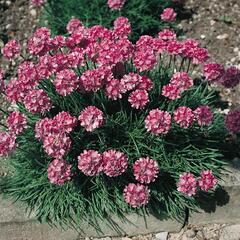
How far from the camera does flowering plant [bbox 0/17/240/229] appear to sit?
9.80ft

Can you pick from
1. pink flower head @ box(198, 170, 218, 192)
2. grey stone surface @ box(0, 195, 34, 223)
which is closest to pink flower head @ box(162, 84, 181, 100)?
pink flower head @ box(198, 170, 218, 192)

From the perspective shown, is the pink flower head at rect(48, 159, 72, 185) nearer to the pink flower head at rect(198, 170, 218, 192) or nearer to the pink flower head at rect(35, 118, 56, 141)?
the pink flower head at rect(35, 118, 56, 141)

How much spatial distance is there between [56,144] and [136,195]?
58cm

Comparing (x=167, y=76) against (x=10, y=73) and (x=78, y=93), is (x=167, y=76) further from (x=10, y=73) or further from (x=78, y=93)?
(x=10, y=73)

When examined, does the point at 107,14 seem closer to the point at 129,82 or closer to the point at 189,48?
the point at 189,48

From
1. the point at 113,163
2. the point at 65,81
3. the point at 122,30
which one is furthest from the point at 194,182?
the point at 122,30

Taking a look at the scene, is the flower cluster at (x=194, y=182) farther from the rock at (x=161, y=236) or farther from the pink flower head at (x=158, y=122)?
the rock at (x=161, y=236)

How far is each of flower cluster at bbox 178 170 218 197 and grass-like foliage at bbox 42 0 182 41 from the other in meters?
1.83

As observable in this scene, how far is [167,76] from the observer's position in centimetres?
Answer: 366

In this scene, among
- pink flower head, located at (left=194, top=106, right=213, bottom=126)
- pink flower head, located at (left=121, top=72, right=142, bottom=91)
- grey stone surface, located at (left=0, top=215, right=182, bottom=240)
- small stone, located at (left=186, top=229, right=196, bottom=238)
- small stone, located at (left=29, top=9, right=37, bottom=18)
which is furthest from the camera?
small stone, located at (left=29, top=9, right=37, bottom=18)

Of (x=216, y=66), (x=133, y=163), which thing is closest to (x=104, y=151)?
(x=133, y=163)

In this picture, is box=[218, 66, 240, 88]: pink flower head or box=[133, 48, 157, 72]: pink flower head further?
box=[218, 66, 240, 88]: pink flower head

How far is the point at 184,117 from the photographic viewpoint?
3074mm

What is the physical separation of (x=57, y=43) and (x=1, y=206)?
116 cm
